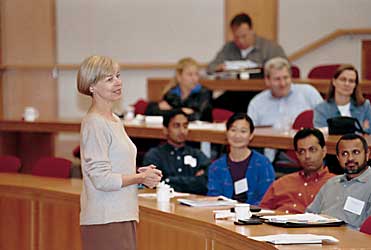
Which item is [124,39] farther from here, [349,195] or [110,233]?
[110,233]

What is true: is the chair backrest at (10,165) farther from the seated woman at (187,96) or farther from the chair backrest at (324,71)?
the chair backrest at (324,71)

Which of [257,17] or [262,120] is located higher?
[257,17]

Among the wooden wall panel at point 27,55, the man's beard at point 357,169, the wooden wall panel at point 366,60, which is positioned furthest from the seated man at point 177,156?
the wooden wall panel at point 27,55

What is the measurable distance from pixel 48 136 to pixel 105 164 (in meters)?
5.45

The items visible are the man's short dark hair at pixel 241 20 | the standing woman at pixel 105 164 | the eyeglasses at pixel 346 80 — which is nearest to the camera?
the standing woman at pixel 105 164

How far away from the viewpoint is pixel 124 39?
1123cm

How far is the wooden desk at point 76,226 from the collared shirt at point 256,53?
3.28 metres

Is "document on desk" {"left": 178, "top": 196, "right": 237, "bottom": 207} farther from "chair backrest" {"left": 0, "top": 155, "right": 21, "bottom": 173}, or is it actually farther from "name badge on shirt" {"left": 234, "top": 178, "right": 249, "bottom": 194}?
"chair backrest" {"left": 0, "top": 155, "right": 21, "bottom": 173}

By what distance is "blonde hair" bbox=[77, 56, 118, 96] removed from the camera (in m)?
3.92

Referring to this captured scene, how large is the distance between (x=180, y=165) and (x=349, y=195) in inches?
73.4

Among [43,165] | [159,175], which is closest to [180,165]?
[43,165]

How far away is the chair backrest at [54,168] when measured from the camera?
6449mm

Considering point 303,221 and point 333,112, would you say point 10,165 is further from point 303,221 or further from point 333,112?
point 303,221

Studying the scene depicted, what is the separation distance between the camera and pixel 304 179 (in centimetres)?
546
